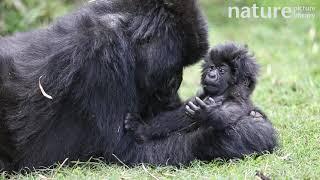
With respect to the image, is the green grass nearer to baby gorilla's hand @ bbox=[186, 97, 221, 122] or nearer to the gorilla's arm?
the gorilla's arm

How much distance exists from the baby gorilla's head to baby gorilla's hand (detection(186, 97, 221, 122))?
0.47 meters

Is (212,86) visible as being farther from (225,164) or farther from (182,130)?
(225,164)

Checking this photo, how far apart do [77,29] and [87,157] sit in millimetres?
954

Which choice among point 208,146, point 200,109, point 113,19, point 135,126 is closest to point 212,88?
point 200,109

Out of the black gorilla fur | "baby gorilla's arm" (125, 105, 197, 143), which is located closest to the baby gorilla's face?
the black gorilla fur

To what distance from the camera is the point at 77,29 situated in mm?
4988

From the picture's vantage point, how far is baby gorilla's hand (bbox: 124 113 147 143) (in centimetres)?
494

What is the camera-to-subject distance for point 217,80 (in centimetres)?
548

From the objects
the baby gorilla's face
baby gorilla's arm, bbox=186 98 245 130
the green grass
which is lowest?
the green grass

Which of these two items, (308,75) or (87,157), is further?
(308,75)

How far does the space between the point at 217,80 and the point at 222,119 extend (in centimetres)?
61

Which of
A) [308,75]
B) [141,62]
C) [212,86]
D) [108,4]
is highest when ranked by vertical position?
[108,4]

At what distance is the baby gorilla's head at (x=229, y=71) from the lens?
18.0ft

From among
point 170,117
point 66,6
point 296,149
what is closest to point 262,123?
point 296,149
